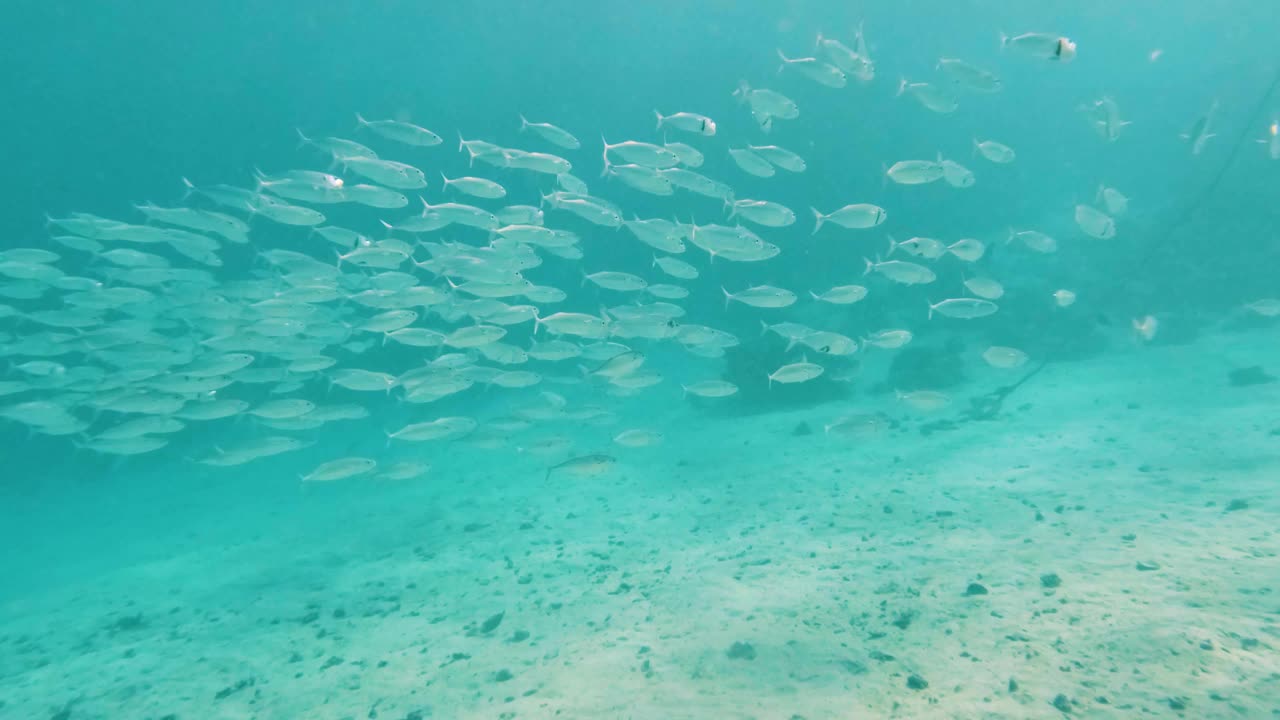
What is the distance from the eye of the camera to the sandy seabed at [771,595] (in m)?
3.80

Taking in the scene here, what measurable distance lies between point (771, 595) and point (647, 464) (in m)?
6.69

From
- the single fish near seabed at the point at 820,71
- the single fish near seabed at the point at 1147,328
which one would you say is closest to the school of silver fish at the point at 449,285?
the single fish near seabed at the point at 820,71

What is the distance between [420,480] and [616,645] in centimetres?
1077

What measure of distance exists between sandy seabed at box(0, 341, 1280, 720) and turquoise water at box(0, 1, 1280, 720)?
4 centimetres

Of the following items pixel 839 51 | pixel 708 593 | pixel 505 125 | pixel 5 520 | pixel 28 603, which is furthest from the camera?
pixel 505 125

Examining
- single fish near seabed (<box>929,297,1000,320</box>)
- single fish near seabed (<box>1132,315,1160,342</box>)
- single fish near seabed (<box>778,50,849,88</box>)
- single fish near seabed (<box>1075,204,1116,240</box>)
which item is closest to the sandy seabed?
single fish near seabed (<box>929,297,1000,320</box>)

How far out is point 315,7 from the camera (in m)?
30.3

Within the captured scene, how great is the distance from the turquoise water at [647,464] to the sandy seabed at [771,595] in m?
0.04

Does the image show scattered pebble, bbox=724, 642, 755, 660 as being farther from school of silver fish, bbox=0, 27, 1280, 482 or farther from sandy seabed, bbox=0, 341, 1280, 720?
school of silver fish, bbox=0, 27, 1280, 482

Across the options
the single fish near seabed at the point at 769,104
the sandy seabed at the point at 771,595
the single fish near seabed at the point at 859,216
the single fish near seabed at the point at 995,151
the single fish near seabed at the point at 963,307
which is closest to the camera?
the sandy seabed at the point at 771,595

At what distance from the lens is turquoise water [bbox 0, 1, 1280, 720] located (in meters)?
4.39

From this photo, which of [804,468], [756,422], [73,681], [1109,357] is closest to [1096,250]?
[1109,357]

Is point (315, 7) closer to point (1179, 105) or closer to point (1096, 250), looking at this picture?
point (1096, 250)

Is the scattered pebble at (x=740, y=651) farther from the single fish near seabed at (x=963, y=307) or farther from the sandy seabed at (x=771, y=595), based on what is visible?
the single fish near seabed at (x=963, y=307)
